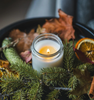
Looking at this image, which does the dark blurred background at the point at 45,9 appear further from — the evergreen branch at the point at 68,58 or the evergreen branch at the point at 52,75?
the evergreen branch at the point at 52,75

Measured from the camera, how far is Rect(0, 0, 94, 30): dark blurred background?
1.14 meters

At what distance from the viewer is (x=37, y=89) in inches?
20.1

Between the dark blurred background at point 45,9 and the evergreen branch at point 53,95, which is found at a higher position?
the dark blurred background at point 45,9

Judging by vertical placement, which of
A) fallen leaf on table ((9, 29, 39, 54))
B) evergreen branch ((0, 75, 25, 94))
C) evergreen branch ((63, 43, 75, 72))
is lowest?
evergreen branch ((0, 75, 25, 94))

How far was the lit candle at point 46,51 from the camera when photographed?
0.57 meters

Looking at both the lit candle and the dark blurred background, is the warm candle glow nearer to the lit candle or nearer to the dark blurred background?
the lit candle

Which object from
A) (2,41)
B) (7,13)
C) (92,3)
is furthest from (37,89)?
(7,13)

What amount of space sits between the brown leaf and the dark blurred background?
1.22ft

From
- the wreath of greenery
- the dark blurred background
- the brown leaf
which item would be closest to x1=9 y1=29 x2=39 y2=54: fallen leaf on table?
the brown leaf

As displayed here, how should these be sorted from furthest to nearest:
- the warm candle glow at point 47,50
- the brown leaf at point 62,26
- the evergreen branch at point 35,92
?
the brown leaf at point 62,26, the warm candle glow at point 47,50, the evergreen branch at point 35,92

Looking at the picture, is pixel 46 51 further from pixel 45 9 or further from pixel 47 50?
pixel 45 9

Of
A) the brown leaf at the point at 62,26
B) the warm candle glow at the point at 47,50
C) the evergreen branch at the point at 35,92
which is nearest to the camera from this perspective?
the evergreen branch at the point at 35,92

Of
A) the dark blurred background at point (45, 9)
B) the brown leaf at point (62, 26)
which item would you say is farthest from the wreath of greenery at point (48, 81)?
the dark blurred background at point (45, 9)

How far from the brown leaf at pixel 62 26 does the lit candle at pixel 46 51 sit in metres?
0.11
